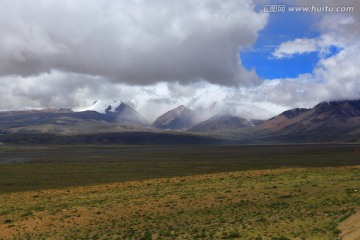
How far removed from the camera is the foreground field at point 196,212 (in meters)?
28.0

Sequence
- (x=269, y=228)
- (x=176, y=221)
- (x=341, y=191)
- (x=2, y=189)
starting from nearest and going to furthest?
(x=269, y=228) < (x=176, y=221) < (x=341, y=191) < (x=2, y=189)

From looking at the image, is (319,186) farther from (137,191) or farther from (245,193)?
(137,191)

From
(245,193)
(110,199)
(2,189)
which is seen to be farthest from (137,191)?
(2,189)

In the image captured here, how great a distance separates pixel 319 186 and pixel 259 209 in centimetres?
1017

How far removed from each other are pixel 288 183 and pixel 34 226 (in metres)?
27.9

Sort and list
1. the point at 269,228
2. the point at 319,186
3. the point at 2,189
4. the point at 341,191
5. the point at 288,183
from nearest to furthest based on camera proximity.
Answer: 1. the point at 269,228
2. the point at 341,191
3. the point at 319,186
4. the point at 288,183
5. the point at 2,189

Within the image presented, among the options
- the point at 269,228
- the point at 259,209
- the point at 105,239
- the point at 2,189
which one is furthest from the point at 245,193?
the point at 2,189

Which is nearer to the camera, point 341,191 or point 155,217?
point 155,217

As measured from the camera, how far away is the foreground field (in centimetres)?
2803

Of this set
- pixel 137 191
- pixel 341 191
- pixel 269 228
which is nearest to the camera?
pixel 269 228

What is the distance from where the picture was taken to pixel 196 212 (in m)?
35.3

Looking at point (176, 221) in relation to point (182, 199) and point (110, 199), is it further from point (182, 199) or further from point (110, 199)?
point (110, 199)

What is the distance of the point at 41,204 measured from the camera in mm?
43344

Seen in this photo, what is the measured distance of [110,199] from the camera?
43.2m
